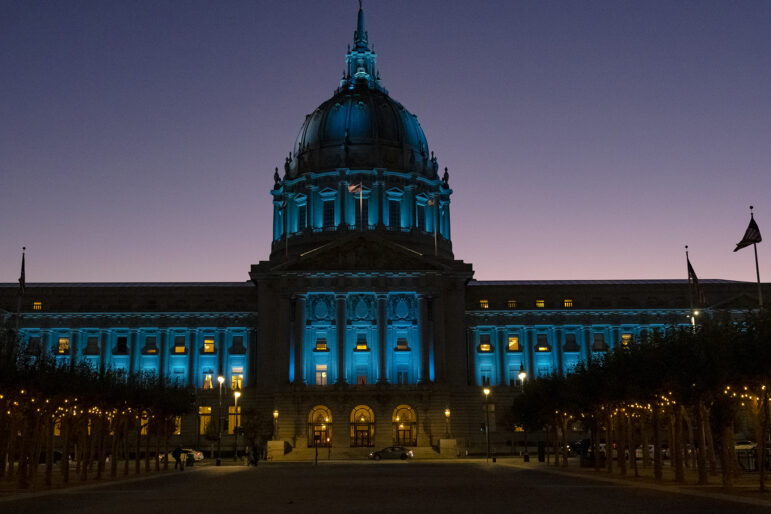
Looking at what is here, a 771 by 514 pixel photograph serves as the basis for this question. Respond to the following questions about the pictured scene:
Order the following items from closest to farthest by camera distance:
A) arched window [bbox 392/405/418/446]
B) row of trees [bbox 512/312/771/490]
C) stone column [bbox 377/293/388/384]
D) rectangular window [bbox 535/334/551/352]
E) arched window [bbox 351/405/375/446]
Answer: row of trees [bbox 512/312/771/490] → arched window [bbox 351/405/375/446] → arched window [bbox 392/405/418/446] → stone column [bbox 377/293/388/384] → rectangular window [bbox 535/334/551/352]

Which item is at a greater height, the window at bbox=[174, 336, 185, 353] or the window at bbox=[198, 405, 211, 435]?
the window at bbox=[174, 336, 185, 353]

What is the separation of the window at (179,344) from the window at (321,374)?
18637 mm

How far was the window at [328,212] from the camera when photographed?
134 meters

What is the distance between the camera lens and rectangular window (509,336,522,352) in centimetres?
12025

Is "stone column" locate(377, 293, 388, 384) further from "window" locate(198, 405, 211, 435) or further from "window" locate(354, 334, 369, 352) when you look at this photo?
"window" locate(198, 405, 211, 435)

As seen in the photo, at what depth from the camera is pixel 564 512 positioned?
27.4m

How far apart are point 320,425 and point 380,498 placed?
74.2 metres

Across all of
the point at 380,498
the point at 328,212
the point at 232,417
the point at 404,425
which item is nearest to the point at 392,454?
the point at 404,425

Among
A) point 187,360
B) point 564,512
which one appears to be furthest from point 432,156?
point 564,512

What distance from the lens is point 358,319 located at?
112562mm

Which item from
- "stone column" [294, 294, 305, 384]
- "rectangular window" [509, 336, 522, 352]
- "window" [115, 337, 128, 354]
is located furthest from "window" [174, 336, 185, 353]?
"rectangular window" [509, 336, 522, 352]

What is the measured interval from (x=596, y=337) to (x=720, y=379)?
267 ft

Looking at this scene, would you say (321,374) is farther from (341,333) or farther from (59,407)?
(59,407)

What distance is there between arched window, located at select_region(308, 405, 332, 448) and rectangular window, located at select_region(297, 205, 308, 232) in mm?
35145
